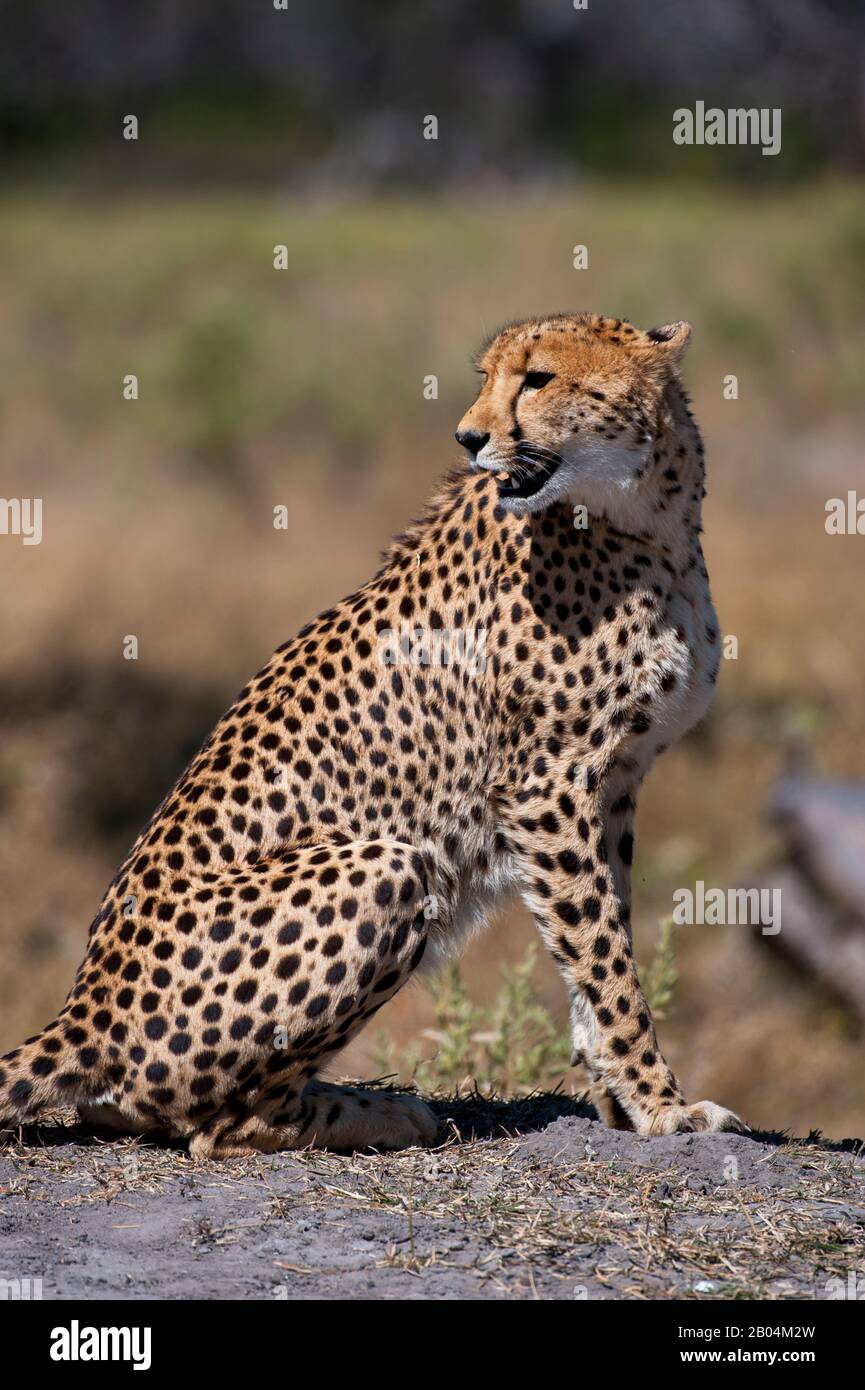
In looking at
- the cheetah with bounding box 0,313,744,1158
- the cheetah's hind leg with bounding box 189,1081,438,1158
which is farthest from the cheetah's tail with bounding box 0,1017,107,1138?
the cheetah's hind leg with bounding box 189,1081,438,1158

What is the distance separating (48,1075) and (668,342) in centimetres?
254

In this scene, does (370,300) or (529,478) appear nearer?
(529,478)

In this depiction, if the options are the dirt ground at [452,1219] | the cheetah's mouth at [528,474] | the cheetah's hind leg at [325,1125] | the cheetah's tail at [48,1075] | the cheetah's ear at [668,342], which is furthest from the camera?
the cheetah's ear at [668,342]

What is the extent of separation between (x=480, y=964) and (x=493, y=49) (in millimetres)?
23880

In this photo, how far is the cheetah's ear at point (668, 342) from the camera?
4.79 m

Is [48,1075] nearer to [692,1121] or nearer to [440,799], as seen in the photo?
[440,799]

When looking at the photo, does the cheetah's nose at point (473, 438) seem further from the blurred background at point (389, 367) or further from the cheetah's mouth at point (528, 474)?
the blurred background at point (389, 367)

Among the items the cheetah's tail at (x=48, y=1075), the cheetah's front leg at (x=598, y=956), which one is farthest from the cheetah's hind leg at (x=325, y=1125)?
the cheetah's front leg at (x=598, y=956)

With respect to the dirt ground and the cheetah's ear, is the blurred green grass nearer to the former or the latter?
the cheetah's ear

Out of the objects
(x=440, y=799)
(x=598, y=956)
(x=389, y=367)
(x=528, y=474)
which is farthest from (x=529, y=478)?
(x=389, y=367)

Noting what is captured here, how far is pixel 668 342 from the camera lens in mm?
4820

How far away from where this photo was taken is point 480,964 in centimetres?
965

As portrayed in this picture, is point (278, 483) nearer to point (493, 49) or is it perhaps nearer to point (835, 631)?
point (835, 631)

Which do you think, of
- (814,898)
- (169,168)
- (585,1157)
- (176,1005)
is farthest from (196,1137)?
(169,168)
